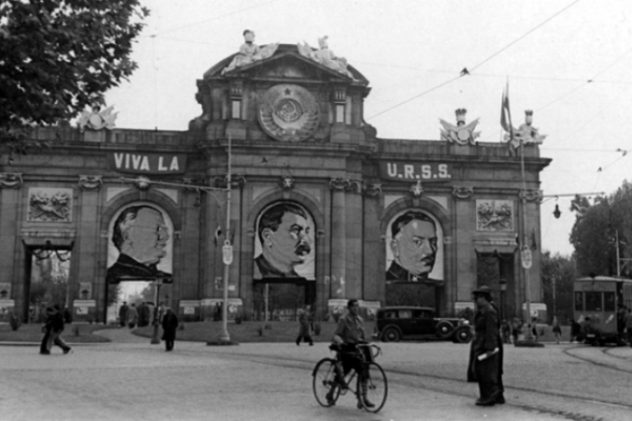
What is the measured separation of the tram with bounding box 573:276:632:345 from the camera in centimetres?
4212

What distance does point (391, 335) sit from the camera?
43.6 metres

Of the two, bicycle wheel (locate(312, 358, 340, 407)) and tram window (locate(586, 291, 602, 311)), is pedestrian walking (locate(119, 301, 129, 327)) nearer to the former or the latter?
tram window (locate(586, 291, 602, 311))

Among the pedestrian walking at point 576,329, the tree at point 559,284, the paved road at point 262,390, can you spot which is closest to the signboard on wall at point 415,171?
the pedestrian walking at point 576,329

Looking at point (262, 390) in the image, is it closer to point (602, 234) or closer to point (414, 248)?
point (414, 248)

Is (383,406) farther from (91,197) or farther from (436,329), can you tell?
(91,197)

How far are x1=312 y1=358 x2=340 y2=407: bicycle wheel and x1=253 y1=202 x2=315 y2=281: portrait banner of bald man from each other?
40.2 metres

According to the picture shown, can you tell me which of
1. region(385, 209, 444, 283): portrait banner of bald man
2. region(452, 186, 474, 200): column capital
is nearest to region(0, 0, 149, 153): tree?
region(385, 209, 444, 283): portrait banner of bald man

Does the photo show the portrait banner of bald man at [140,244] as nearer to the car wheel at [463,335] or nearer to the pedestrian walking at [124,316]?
the pedestrian walking at [124,316]

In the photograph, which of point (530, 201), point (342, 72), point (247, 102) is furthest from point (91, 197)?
point (530, 201)

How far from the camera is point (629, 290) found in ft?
148

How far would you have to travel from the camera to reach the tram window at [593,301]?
43.0 metres

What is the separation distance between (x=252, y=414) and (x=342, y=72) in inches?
1775

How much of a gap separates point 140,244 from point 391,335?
67.3 feet

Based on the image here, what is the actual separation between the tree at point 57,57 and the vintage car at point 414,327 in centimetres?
3215
